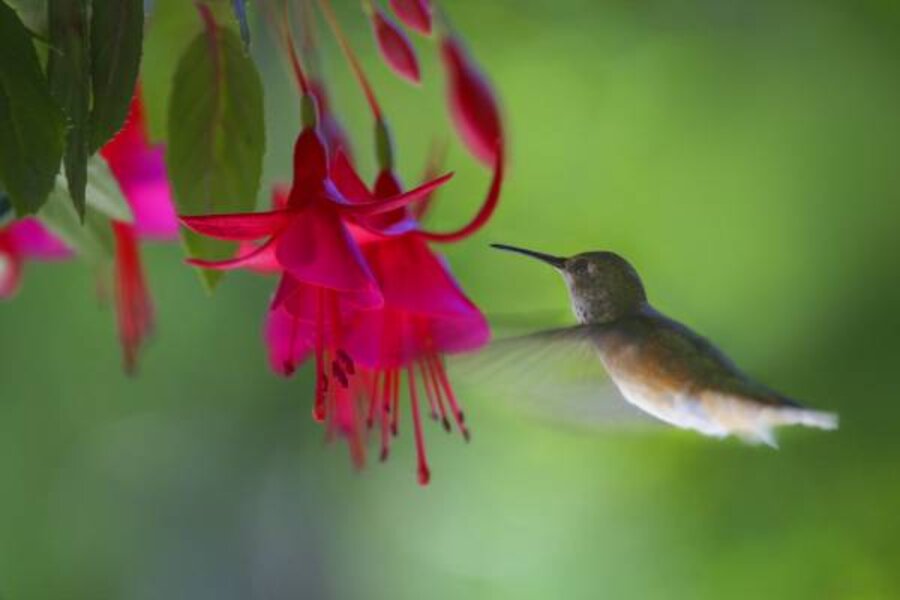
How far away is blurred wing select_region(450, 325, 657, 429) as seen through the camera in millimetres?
841

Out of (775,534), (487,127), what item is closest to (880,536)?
(775,534)

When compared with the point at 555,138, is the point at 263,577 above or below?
below

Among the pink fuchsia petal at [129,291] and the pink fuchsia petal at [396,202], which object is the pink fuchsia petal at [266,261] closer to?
the pink fuchsia petal at [396,202]

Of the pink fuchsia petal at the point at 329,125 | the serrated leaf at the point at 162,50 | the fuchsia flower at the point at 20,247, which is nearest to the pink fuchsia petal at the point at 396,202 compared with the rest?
the pink fuchsia petal at the point at 329,125

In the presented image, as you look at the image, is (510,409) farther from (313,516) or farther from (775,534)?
(313,516)

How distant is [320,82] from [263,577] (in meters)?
2.61

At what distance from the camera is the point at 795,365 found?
94.9 inches

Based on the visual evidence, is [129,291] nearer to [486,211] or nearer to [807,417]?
[486,211]

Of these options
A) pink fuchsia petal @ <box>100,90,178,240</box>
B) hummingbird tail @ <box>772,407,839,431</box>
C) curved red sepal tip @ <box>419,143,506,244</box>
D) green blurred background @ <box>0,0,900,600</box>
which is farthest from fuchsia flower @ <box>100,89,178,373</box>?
green blurred background @ <box>0,0,900,600</box>

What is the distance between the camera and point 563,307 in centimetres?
213

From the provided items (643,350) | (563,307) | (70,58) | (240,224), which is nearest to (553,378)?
(643,350)

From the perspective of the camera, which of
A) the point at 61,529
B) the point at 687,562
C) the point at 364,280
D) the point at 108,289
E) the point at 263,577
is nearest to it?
the point at 364,280

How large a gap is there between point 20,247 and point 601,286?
41cm

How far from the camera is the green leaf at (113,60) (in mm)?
596
